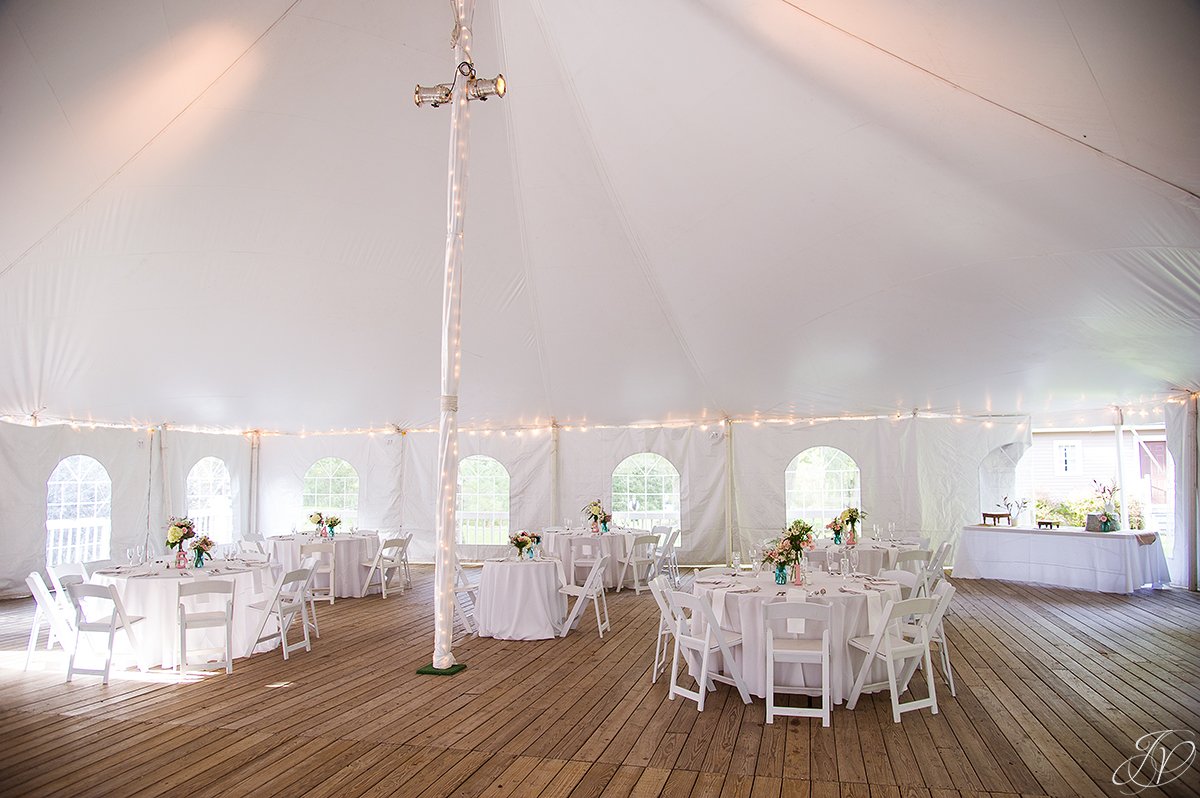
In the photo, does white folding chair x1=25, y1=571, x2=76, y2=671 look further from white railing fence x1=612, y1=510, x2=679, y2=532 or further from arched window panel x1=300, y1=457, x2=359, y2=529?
white railing fence x1=612, y1=510, x2=679, y2=532

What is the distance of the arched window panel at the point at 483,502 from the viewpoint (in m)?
15.5

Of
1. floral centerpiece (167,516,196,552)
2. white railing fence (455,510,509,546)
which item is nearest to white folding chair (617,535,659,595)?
white railing fence (455,510,509,546)

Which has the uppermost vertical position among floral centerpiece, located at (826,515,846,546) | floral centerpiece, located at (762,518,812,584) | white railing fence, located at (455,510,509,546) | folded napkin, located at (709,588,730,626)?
floral centerpiece, located at (762,518,812,584)

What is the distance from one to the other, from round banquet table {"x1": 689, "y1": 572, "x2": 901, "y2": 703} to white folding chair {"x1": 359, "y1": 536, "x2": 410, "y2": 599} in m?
6.32

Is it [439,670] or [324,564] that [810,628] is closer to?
[439,670]

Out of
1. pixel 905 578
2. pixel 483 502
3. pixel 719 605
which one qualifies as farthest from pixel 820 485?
pixel 719 605

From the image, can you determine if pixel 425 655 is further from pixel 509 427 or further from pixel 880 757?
pixel 509 427

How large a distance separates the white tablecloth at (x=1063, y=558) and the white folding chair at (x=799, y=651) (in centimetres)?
767

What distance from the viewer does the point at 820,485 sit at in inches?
557

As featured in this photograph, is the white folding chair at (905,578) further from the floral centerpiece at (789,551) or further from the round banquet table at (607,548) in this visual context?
the round banquet table at (607,548)

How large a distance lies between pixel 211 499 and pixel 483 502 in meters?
5.43

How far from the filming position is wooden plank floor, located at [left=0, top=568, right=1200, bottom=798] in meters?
4.20

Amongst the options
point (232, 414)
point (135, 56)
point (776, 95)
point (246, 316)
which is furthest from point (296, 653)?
point (232, 414)

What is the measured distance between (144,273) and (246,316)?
1426 millimetres
